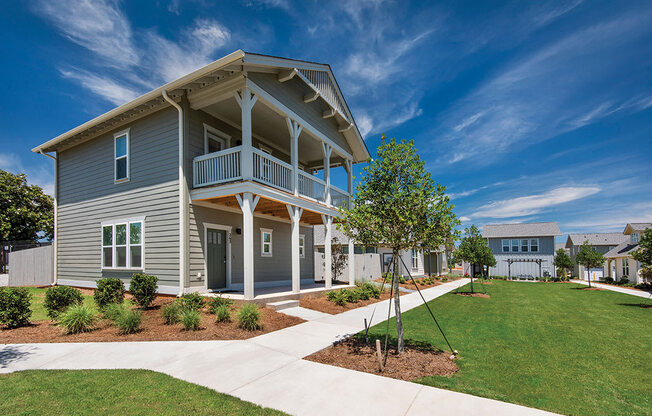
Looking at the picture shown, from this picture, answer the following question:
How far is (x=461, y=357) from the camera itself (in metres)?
5.68

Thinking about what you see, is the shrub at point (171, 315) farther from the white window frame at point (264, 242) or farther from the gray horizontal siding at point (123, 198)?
the white window frame at point (264, 242)

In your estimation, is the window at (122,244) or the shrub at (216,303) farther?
the window at (122,244)

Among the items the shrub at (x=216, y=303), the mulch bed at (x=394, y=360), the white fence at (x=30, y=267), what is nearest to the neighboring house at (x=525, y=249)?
the mulch bed at (x=394, y=360)

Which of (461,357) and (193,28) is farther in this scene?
(193,28)

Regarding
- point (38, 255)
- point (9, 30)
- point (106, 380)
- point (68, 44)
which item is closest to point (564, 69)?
point (106, 380)

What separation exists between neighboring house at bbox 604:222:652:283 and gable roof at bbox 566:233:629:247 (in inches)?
297

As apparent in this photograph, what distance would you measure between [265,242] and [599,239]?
45089 mm

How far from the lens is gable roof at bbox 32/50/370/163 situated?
30.8ft

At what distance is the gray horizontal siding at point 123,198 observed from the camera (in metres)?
10.5

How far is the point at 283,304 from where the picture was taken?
9.78 meters

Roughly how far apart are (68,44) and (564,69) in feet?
57.2

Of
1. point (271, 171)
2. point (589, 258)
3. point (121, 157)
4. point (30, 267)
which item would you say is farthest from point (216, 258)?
point (589, 258)

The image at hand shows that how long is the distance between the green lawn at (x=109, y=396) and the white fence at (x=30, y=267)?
13142mm

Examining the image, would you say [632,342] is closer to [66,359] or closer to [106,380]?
[106,380]
